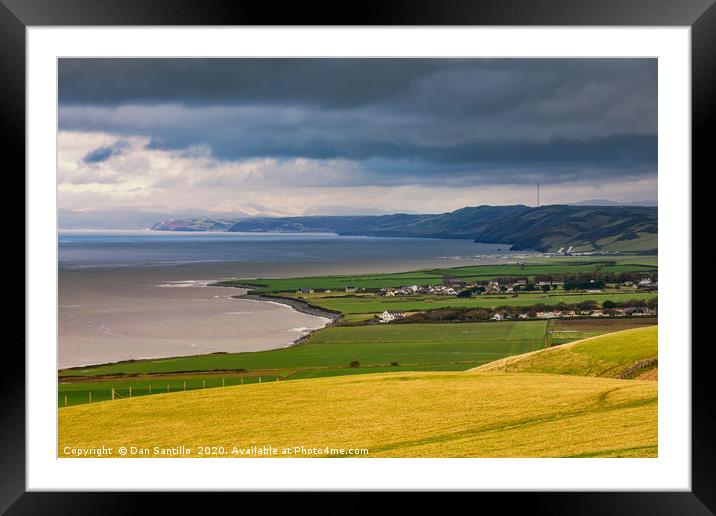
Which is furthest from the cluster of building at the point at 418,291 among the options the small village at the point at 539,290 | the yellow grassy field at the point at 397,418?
the yellow grassy field at the point at 397,418

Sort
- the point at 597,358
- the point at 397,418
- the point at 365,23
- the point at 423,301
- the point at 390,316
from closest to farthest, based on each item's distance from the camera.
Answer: the point at 365,23, the point at 397,418, the point at 597,358, the point at 390,316, the point at 423,301

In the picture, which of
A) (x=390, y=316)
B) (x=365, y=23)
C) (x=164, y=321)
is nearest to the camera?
(x=365, y=23)

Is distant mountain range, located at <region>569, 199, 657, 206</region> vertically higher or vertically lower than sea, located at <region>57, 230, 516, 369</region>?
higher

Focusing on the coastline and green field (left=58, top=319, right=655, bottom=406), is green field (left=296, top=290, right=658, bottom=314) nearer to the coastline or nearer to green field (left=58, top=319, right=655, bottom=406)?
the coastline

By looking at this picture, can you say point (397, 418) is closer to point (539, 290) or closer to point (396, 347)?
point (396, 347)

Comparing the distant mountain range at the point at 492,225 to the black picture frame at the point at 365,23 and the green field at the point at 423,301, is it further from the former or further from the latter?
the black picture frame at the point at 365,23

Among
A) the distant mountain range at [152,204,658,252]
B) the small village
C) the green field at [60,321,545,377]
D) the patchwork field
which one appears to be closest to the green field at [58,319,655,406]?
the green field at [60,321,545,377]

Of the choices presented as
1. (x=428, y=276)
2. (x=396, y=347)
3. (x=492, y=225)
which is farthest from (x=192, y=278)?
(x=492, y=225)
